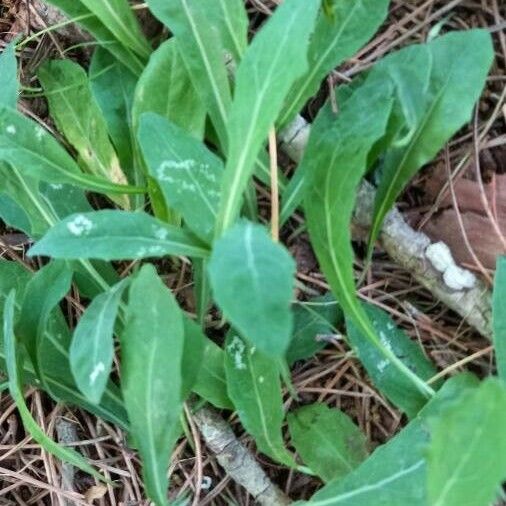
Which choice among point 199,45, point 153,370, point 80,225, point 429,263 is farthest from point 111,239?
point 429,263

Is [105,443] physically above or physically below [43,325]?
below

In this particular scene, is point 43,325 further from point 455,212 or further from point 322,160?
point 455,212

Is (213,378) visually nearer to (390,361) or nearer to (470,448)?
(390,361)

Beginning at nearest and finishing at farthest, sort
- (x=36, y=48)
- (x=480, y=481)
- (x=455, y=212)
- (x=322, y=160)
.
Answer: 1. (x=480, y=481)
2. (x=322, y=160)
3. (x=455, y=212)
4. (x=36, y=48)

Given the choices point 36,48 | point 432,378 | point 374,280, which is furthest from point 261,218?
point 36,48

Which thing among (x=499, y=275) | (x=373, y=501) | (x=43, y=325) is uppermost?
(x=43, y=325)
